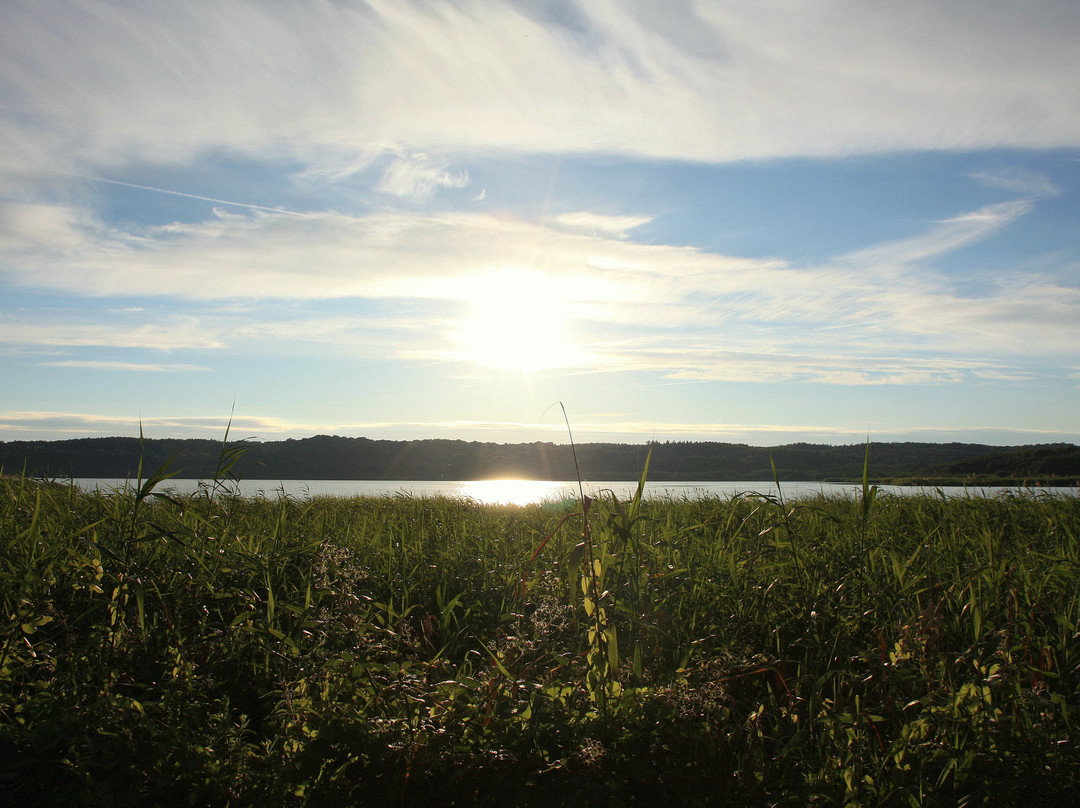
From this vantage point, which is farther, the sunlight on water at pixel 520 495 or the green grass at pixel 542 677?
the sunlight on water at pixel 520 495

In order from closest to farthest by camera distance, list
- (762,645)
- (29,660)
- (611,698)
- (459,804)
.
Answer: (459,804), (611,698), (29,660), (762,645)

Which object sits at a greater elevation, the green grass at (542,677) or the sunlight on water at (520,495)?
the green grass at (542,677)

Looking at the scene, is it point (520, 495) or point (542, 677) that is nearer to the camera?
point (542, 677)

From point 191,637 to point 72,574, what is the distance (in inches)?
27.2

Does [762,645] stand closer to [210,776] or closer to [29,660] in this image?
[210,776]

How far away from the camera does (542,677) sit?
275 cm

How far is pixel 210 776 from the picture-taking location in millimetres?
2178

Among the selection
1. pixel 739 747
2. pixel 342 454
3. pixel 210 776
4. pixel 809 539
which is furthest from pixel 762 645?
pixel 342 454

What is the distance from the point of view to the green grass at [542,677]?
6.95 ft

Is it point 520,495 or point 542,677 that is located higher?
point 542,677

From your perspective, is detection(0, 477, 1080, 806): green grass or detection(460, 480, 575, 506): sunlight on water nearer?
detection(0, 477, 1080, 806): green grass

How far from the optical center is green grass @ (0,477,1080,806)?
6.95 ft

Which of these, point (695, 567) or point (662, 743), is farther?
point (695, 567)

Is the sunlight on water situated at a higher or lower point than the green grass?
lower
